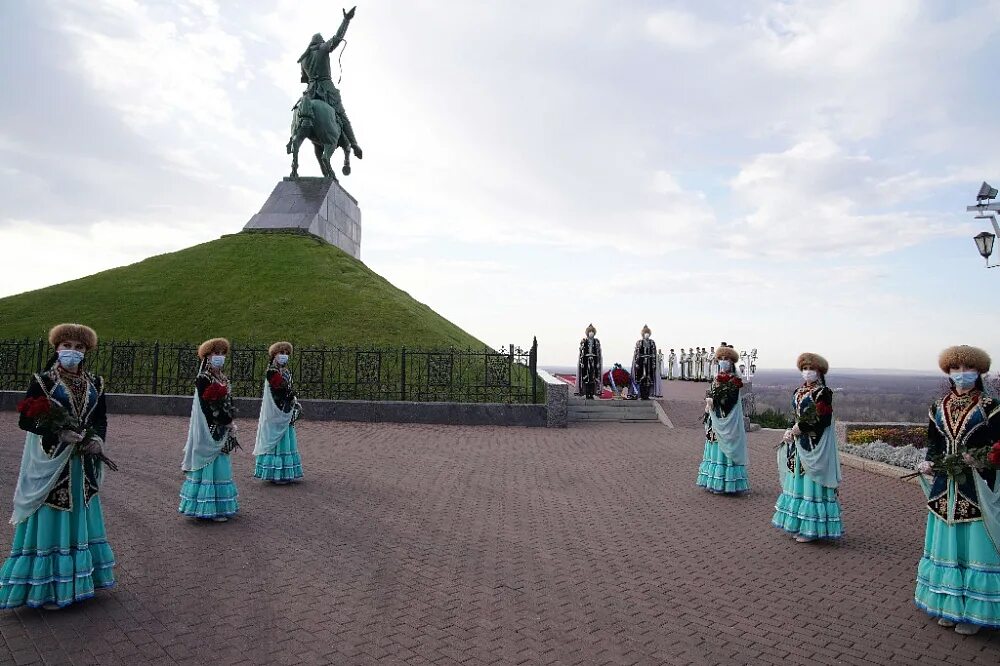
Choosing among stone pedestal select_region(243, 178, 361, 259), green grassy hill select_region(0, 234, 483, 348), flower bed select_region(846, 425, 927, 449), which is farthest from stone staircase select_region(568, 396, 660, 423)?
stone pedestal select_region(243, 178, 361, 259)

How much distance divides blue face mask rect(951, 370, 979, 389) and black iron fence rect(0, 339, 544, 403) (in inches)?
506

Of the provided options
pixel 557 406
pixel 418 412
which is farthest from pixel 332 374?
pixel 557 406

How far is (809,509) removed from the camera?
724cm

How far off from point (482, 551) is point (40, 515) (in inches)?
157

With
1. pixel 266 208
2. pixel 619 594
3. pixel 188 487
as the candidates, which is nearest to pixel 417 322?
pixel 266 208

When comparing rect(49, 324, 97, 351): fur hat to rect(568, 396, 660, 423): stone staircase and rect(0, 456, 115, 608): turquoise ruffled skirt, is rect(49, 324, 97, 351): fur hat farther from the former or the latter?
rect(568, 396, 660, 423): stone staircase

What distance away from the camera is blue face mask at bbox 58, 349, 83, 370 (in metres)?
5.18

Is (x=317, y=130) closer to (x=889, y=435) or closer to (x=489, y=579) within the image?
(x=889, y=435)

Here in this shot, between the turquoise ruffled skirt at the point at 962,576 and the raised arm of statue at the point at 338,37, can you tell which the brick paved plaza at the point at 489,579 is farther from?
the raised arm of statue at the point at 338,37

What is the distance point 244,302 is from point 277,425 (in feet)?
57.9

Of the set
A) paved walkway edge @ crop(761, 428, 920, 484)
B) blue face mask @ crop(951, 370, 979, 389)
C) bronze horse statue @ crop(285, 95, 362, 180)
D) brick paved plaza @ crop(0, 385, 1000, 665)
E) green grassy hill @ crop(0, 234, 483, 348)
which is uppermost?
bronze horse statue @ crop(285, 95, 362, 180)

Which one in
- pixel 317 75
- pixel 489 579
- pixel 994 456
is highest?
pixel 317 75

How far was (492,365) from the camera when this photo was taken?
18938 mm

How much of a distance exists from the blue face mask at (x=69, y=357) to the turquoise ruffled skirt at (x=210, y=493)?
107 inches
